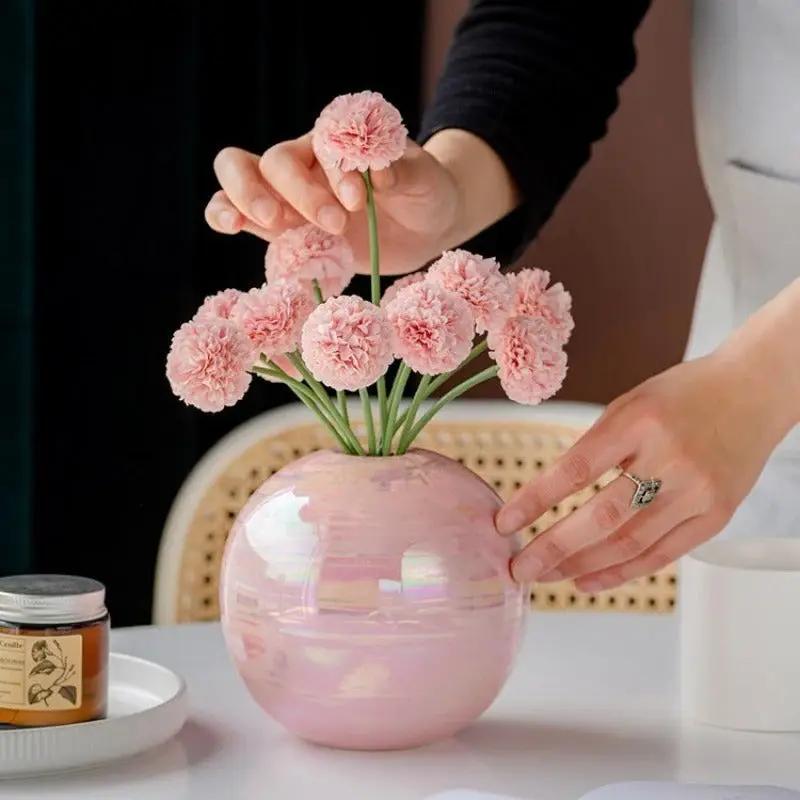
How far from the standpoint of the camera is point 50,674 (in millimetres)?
794

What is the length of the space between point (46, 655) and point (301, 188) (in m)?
0.29

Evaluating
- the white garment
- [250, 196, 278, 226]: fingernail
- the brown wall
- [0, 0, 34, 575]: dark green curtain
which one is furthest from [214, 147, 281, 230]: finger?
the brown wall

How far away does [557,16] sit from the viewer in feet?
3.96

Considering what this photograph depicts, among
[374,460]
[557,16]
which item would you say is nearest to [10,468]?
[557,16]

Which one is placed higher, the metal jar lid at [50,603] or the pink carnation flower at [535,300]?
the pink carnation flower at [535,300]

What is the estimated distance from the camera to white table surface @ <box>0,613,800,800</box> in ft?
2.56

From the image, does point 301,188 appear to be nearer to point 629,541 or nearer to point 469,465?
point 629,541

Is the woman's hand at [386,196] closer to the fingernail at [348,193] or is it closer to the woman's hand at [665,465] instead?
the fingernail at [348,193]

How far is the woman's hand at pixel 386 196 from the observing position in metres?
0.90

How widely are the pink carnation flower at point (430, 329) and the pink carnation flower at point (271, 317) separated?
0.05 metres

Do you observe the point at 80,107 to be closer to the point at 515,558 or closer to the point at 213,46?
the point at 213,46

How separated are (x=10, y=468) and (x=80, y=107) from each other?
37 cm

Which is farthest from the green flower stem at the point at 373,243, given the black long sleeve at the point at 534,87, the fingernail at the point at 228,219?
the black long sleeve at the point at 534,87

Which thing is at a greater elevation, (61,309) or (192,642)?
(61,309)
